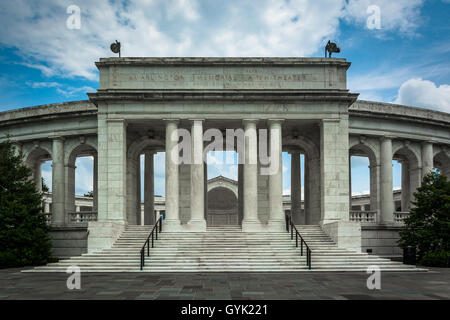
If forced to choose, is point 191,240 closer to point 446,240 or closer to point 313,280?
point 313,280

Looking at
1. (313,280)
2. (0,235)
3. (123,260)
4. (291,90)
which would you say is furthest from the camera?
(291,90)

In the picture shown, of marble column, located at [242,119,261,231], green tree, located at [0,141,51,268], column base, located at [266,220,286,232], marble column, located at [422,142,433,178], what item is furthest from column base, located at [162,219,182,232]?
marble column, located at [422,142,433,178]

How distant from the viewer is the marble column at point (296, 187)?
40906 mm

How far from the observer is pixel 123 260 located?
2511 cm

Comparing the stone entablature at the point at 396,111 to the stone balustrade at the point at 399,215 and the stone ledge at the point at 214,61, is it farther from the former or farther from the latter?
the stone balustrade at the point at 399,215

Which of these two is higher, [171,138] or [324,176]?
[171,138]

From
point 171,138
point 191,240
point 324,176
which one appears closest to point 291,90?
point 324,176

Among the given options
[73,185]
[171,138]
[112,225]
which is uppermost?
[171,138]

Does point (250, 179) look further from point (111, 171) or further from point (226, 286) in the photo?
point (226, 286)

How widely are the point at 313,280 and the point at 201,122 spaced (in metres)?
15.8

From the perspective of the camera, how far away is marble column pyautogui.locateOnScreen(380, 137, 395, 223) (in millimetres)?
38031

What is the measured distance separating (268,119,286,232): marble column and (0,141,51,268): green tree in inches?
615

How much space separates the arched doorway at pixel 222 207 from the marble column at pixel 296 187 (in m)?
21.4
